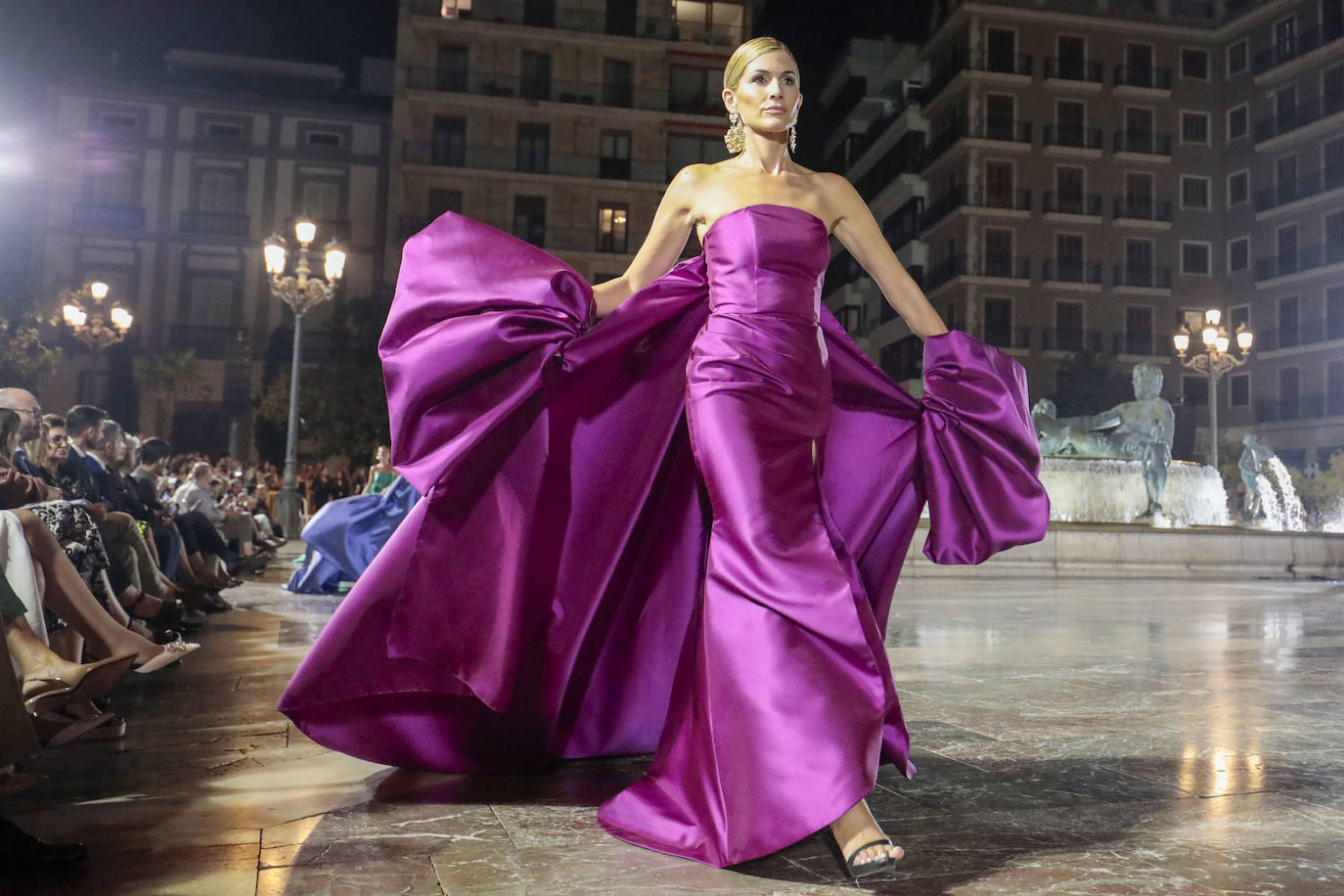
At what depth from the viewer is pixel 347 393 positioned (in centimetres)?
3456

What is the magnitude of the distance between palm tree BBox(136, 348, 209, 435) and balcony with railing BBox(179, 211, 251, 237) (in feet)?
15.3

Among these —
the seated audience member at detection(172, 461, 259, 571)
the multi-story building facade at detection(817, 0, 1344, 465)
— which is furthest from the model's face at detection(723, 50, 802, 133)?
the multi-story building facade at detection(817, 0, 1344, 465)

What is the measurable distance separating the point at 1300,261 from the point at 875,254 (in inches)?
1728

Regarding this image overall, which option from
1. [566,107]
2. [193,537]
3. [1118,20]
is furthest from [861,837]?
[1118,20]

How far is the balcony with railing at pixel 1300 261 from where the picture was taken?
39219mm

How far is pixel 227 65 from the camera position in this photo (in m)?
45.5

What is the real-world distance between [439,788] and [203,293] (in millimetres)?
43284

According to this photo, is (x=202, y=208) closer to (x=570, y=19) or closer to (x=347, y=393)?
(x=347, y=393)

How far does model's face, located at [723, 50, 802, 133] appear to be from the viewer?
2959mm

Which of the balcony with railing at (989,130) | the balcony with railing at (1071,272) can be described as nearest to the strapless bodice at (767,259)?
the balcony with railing at (989,130)

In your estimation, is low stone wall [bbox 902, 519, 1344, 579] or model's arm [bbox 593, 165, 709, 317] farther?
low stone wall [bbox 902, 519, 1344, 579]

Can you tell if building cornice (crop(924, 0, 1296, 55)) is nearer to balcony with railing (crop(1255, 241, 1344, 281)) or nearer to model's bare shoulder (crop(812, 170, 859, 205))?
Answer: balcony with railing (crop(1255, 241, 1344, 281))

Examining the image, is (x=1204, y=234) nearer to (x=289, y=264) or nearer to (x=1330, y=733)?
(x=289, y=264)

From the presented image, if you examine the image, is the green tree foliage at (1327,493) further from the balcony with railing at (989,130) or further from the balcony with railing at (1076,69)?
the balcony with railing at (1076,69)
